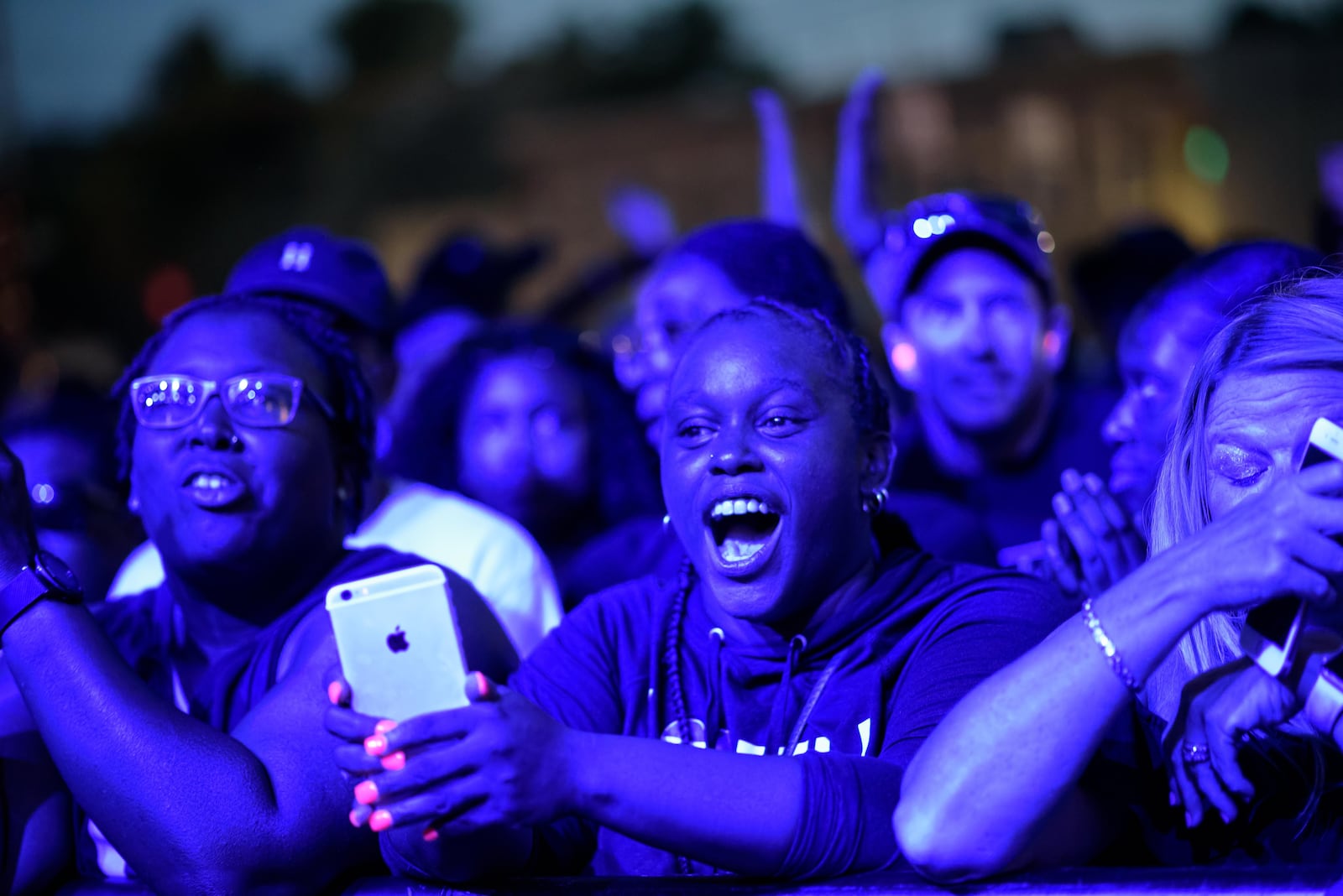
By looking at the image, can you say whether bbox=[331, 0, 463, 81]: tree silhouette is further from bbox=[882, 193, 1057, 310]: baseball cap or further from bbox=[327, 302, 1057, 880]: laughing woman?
bbox=[327, 302, 1057, 880]: laughing woman

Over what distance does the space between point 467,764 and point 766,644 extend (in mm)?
670

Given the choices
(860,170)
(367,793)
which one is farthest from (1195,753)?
(860,170)

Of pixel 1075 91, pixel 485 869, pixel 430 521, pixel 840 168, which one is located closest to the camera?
pixel 485 869

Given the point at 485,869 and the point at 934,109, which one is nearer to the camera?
the point at 485,869

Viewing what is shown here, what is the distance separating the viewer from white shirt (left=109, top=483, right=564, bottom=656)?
3057 millimetres

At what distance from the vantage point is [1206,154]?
398 inches

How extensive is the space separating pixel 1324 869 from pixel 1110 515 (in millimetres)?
1100

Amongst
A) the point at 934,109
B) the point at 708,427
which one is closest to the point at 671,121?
the point at 934,109

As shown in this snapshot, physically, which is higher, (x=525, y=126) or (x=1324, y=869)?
(x=525, y=126)

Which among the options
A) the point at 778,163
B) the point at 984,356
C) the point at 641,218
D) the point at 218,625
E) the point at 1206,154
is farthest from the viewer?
the point at 1206,154

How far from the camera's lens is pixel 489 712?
1.70 m

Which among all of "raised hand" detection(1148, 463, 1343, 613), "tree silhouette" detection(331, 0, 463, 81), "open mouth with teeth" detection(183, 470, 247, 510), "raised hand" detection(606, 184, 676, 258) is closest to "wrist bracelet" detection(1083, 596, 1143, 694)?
"raised hand" detection(1148, 463, 1343, 613)

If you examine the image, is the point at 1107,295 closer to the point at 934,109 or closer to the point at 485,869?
the point at 485,869

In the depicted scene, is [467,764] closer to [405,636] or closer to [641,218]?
[405,636]
